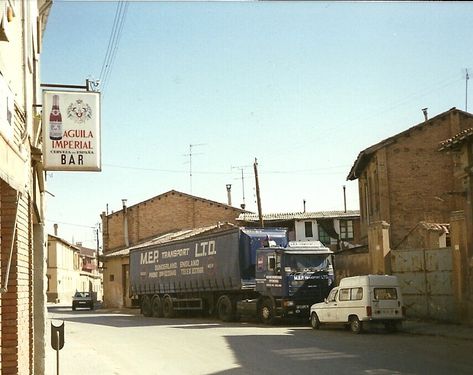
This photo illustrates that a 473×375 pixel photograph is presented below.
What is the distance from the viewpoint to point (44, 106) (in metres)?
10.0

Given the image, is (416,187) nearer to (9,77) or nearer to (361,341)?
(361,341)

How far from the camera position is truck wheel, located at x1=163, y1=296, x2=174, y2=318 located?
1303 inches

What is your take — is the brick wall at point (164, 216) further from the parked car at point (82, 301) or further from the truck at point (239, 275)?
the truck at point (239, 275)

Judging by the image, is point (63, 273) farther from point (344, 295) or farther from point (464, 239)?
point (464, 239)

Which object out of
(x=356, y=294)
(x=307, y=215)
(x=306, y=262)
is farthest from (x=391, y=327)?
(x=307, y=215)

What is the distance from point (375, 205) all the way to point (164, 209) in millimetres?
24288

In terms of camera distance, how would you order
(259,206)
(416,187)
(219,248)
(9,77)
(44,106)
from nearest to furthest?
(9,77) → (44,106) → (219,248) → (416,187) → (259,206)

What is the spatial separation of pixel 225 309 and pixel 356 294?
354 inches

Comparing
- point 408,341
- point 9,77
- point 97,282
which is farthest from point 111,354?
point 97,282

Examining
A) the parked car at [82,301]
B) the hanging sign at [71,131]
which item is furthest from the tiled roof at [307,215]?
the hanging sign at [71,131]

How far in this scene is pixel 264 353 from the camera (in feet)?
49.4

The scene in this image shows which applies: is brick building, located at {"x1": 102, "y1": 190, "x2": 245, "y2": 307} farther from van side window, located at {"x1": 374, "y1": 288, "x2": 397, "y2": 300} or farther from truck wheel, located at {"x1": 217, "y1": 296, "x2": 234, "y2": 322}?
van side window, located at {"x1": 374, "y1": 288, "x2": 397, "y2": 300}

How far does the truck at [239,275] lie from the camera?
24688 millimetres

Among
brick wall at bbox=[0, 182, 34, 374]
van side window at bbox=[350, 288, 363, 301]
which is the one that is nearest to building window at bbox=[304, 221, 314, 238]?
van side window at bbox=[350, 288, 363, 301]
